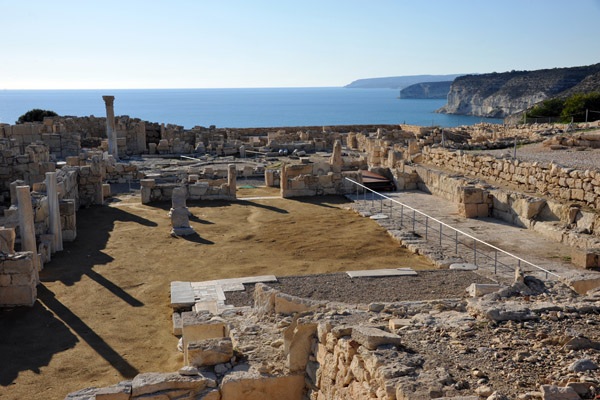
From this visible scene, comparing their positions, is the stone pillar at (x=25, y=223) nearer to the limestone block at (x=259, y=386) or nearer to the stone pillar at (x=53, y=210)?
the stone pillar at (x=53, y=210)

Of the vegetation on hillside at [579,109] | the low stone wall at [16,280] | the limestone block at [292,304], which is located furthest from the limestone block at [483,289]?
the vegetation on hillside at [579,109]

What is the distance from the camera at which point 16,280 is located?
1049 centimetres

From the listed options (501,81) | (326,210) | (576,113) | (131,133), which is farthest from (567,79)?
(326,210)

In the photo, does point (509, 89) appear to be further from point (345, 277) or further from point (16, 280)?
point (16, 280)

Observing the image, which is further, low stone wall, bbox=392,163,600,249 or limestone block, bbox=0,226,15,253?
low stone wall, bbox=392,163,600,249

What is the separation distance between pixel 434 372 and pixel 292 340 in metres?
2.12

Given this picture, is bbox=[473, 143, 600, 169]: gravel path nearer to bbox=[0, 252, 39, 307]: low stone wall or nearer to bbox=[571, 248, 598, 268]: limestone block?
bbox=[571, 248, 598, 268]: limestone block

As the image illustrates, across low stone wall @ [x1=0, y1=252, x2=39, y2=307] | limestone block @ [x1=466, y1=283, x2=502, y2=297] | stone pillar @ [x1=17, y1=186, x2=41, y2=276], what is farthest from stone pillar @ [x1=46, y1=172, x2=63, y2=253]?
limestone block @ [x1=466, y1=283, x2=502, y2=297]

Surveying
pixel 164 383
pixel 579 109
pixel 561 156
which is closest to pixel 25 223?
pixel 164 383

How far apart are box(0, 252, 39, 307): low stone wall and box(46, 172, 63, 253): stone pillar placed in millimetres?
3422

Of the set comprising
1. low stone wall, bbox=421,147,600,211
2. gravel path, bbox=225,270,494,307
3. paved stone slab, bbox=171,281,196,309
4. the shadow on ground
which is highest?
low stone wall, bbox=421,147,600,211

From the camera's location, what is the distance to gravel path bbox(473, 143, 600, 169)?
1738 centimetres

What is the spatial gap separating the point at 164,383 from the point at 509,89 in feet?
378

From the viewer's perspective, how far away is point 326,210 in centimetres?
1869
